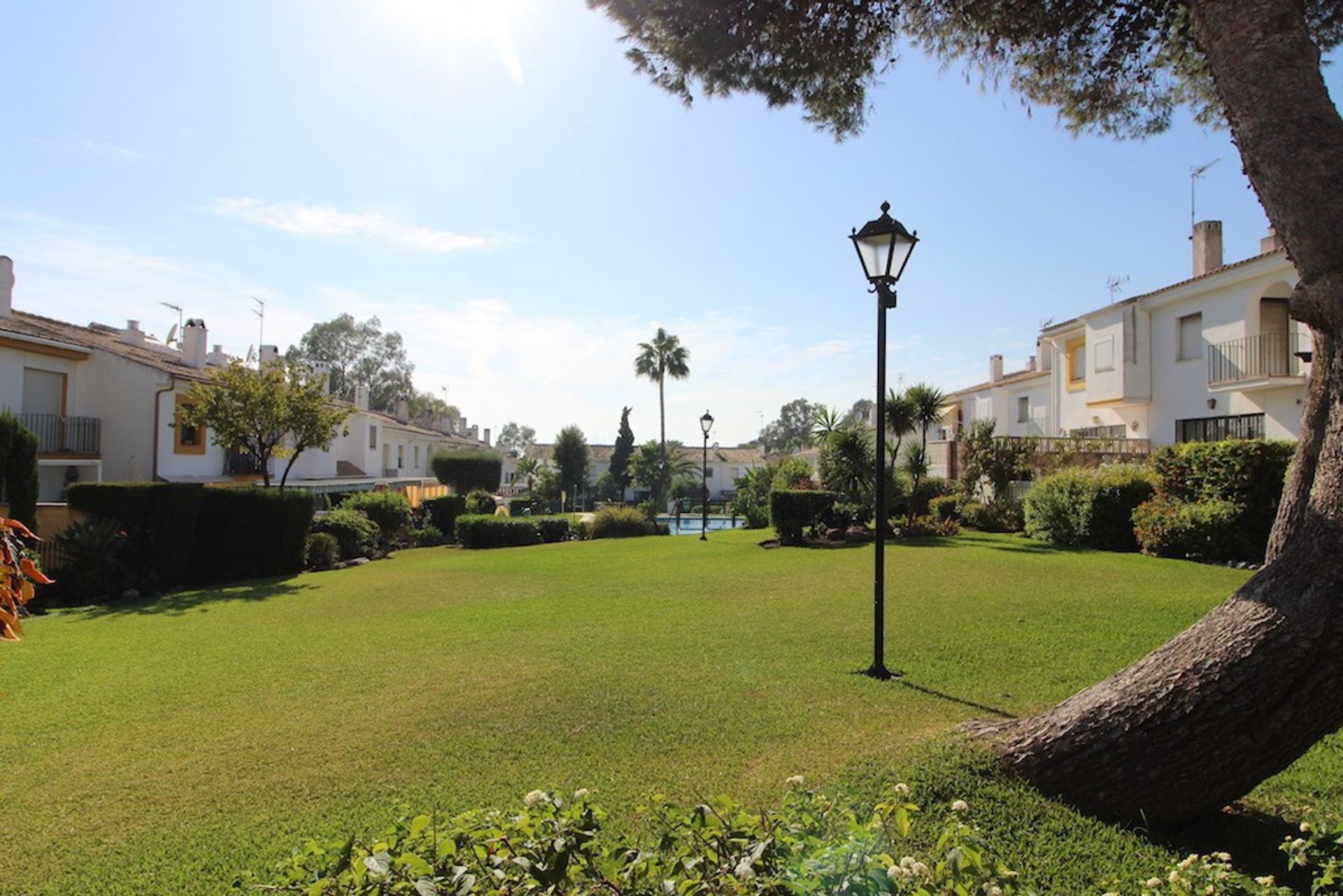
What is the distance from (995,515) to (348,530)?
59.5ft

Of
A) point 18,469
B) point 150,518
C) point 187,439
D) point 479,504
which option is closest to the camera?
point 18,469

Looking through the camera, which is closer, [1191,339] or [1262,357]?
[1262,357]

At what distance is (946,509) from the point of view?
22234 mm

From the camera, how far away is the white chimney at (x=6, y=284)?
20.3 meters

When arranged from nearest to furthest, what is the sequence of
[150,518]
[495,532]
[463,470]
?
[150,518], [495,532], [463,470]

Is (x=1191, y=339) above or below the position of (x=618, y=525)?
above

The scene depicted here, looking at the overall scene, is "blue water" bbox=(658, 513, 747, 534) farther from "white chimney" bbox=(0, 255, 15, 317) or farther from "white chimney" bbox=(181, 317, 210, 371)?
"white chimney" bbox=(0, 255, 15, 317)

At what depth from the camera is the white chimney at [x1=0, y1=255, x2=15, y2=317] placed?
20.3 meters

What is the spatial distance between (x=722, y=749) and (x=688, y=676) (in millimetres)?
1905

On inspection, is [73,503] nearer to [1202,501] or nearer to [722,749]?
[722,749]

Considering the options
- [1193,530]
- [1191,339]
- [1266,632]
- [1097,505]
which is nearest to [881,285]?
[1266,632]

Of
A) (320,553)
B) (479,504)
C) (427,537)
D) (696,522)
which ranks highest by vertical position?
(479,504)

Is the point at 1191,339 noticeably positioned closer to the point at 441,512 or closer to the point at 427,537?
the point at 427,537

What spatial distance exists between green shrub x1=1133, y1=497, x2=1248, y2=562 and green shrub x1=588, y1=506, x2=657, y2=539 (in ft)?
55.5
